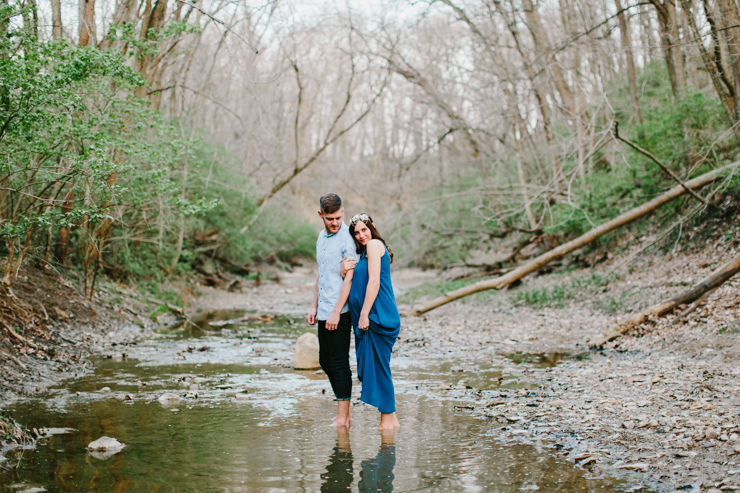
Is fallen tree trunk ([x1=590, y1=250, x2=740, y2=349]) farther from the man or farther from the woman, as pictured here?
the man

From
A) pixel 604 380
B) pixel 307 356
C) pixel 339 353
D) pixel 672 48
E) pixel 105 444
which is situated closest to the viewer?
pixel 105 444

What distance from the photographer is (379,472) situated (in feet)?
13.5

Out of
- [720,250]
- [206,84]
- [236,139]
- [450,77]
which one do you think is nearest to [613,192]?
[720,250]

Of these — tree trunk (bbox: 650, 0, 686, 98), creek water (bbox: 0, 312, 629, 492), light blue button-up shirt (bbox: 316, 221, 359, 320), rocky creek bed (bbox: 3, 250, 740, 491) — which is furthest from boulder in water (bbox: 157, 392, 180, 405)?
tree trunk (bbox: 650, 0, 686, 98)

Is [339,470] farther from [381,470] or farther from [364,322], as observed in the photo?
[364,322]

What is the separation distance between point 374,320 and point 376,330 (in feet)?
0.30

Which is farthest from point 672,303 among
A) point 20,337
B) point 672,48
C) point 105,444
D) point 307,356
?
point 20,337

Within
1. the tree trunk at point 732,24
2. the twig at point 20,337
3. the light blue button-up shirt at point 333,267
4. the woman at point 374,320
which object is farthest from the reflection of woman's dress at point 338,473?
the tree trunk at point 732,24

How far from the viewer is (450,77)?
21.0 m

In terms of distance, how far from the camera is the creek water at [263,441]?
390 cm

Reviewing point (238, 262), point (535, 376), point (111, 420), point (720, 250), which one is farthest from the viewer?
point (238, 262)

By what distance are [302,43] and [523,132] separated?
7497mm

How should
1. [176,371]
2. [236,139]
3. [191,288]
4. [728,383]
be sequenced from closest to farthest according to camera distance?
[728,383] → [176,371] → [191,288] → [236,139]

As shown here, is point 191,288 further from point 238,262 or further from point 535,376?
point 535,376
